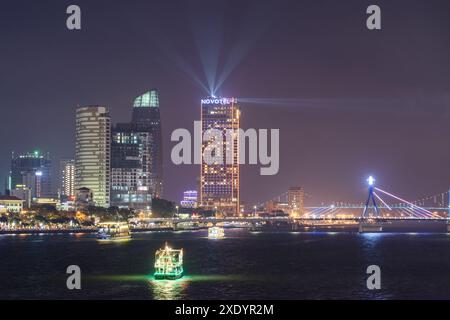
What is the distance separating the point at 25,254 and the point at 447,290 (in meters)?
57.8

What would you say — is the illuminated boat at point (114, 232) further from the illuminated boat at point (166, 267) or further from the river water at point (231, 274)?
the illuminated boat at point (166, 267)

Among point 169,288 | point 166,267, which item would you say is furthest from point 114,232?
point 169,288

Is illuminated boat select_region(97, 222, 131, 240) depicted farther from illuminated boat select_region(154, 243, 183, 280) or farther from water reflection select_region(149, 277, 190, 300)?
illuminated boat select_region(154, 243, 183, 280)

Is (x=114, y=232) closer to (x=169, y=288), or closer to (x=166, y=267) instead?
(x=166, y=267)

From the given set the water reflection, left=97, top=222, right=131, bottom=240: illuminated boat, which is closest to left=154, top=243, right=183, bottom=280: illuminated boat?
the water reflection

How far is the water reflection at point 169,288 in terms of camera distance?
55.9m

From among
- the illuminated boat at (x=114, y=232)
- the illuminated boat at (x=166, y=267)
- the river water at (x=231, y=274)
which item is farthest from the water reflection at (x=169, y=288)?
the illuminated boat at (x=114, y=232)

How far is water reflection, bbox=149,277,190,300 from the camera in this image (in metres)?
55.9

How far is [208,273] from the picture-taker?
74375 mm
